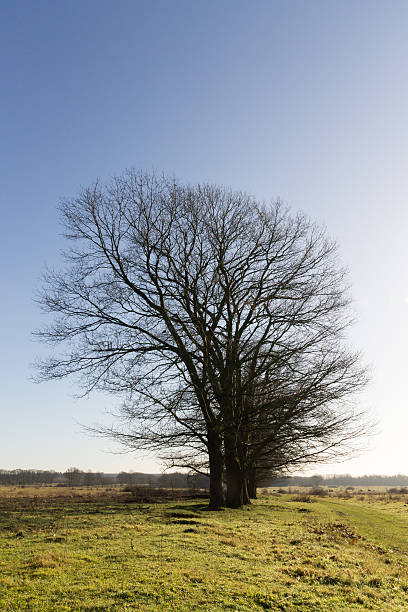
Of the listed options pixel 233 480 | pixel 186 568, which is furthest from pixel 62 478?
pixel 186 568

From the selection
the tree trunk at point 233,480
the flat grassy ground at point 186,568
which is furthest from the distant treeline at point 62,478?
the flat grassy ground at point 186,568

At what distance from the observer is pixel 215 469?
18.7m

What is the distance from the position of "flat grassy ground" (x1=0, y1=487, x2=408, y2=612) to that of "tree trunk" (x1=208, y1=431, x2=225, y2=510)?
5105 mm

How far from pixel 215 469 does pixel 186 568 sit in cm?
1136

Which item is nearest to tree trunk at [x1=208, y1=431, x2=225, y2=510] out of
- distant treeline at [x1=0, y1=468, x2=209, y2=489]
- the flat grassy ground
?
the flat grassy ground

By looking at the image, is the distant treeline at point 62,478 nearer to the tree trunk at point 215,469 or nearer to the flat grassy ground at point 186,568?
the tree trunk at point 215,469

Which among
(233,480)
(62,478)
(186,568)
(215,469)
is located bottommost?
(62,478)

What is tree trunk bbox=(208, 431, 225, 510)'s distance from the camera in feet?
60.3

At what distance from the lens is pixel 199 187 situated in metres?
20.1

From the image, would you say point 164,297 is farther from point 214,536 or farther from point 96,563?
point 96,563

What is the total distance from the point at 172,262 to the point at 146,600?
48.4 feet

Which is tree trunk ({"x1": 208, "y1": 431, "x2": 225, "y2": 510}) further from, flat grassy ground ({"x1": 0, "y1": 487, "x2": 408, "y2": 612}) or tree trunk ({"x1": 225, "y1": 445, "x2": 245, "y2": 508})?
flat grassy ground ({"x1": 0, "y1": 487, "x2": 408, "y2": 612})

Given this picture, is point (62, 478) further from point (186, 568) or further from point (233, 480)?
point (186, 568)

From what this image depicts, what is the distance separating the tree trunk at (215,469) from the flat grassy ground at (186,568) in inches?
201
